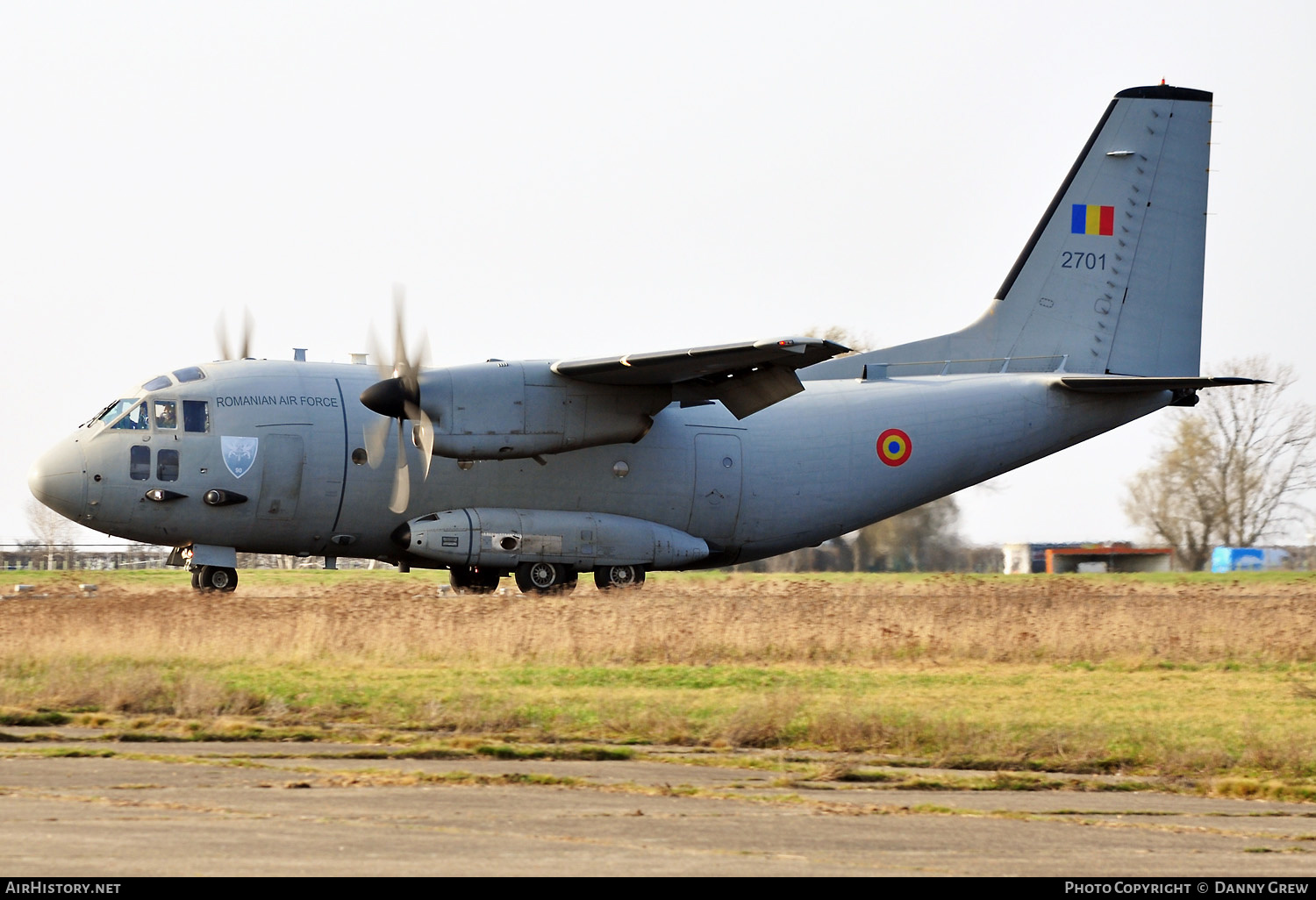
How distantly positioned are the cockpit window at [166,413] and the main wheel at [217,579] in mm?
2496

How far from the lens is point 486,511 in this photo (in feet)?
77.7

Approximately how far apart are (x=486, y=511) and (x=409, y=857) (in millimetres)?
16948

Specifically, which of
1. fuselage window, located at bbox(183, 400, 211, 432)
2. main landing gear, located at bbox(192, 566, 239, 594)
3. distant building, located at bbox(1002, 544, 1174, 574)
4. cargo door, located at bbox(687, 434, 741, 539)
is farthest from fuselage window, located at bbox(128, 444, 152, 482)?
distant building, located at bbox(1002, 544, 1174, 574)

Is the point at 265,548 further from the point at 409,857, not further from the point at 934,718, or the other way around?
the point at 409,857

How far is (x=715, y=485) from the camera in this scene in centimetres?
2544

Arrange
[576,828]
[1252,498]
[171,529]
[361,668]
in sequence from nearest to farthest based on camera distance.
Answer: [576,828], [361,668], [171,529], [1252,498]

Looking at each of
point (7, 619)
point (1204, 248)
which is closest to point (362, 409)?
point (7, 619)

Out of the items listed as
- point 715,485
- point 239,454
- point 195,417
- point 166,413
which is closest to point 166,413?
point 166,413

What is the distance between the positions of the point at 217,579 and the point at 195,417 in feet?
9.30

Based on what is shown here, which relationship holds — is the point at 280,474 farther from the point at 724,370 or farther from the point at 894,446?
the point at 894,446

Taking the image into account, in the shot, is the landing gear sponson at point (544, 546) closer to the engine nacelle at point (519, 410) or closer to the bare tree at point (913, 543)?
the engine nacelle at point (519, 410)

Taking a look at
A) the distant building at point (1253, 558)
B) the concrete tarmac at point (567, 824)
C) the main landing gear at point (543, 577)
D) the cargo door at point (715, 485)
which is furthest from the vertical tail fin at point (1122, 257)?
the distant building at point (1253, 558)

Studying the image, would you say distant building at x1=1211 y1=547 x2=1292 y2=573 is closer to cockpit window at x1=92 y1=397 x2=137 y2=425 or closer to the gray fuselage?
the gray fuselage

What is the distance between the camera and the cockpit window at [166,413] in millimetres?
22484
